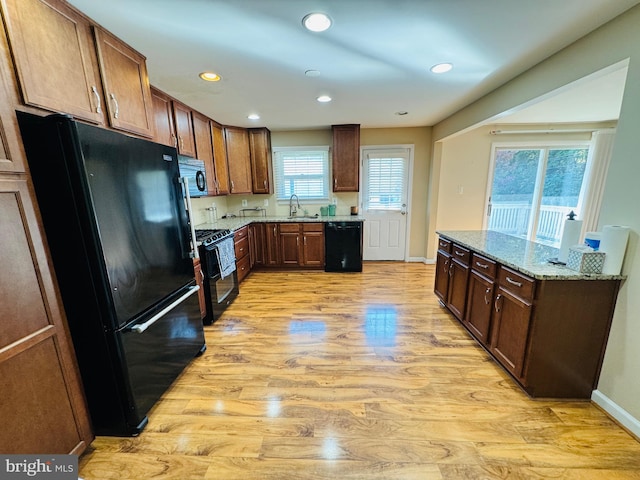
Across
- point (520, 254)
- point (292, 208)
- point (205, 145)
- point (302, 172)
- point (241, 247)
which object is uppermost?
point (205, 145)

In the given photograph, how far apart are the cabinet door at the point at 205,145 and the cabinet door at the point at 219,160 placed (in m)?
0.09

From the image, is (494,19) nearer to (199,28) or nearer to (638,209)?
(638,209)

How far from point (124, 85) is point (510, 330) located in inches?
126

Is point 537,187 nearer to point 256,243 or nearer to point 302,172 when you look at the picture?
point 302,172

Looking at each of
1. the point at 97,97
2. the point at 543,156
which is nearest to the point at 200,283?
the point at 97,97

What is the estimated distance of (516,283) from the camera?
1.77 meters

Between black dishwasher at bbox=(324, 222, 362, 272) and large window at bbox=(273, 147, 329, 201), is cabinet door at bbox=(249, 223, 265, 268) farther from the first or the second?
black dishwasher at bbox=(324, 222, 362, 272)

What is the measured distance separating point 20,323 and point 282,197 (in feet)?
12.9

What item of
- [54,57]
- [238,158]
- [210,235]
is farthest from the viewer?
[238,158]

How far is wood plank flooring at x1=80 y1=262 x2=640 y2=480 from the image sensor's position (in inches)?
51.9

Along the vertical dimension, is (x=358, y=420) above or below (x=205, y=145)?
below

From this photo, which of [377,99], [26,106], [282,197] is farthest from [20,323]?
[282,197]

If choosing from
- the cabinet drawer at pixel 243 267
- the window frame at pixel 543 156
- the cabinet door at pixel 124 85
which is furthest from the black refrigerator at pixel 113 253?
the window frame at pixel 543 156

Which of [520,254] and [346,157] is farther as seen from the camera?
[346,157]
